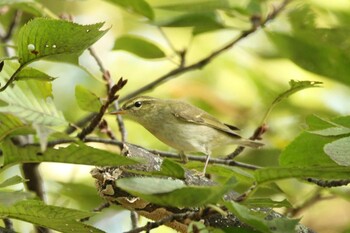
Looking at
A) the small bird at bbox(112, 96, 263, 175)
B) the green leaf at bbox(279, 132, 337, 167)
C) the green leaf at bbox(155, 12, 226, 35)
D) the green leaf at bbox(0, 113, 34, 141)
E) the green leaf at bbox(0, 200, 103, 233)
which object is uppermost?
the green leaf at bbox(155, 12, 226, 35)

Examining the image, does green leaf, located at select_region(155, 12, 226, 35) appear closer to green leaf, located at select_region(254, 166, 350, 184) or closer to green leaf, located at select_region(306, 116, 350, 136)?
green leaf, located at select_region(306, 116, 350, 136)

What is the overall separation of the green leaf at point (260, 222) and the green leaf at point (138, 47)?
129 cm

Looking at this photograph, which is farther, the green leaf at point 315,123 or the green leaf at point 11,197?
the green leaf at point 315,123

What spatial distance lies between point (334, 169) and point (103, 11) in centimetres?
339

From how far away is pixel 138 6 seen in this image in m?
2.26

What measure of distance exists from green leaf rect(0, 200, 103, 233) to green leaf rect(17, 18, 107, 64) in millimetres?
264

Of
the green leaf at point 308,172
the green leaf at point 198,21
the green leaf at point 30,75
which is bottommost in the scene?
the green leaf at point 308,172

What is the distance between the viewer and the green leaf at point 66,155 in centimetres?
117

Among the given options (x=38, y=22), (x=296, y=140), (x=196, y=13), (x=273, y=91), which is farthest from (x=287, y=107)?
(x=38, y=22)

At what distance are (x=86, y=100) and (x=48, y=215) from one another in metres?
0.58

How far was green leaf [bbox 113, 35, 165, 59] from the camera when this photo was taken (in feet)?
7.80

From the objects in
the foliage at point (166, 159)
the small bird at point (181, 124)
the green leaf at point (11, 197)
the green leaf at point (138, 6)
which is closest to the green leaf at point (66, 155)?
the foliage at point (166, 159)

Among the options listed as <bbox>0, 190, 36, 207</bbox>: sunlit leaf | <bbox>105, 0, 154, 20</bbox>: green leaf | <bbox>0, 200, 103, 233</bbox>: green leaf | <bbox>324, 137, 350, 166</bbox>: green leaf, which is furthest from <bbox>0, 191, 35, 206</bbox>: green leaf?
<bbox>105, 0, 154, 20</bbox>: green leaf

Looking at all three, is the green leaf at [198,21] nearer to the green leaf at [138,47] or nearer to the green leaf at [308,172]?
the green leaf at [138,47]
